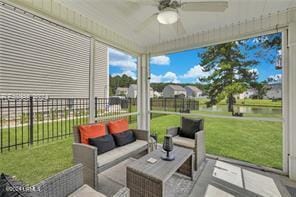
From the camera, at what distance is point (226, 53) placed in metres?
3.66

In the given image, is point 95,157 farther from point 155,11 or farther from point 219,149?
point 219,149

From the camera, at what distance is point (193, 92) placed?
164 inches

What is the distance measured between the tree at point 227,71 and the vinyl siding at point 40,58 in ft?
8.98

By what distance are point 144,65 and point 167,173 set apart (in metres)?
3.48

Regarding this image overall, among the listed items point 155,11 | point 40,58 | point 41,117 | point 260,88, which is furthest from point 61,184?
point 260,88

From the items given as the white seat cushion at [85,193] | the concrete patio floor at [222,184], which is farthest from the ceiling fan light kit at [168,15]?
the concrete patio floor at [222,184]

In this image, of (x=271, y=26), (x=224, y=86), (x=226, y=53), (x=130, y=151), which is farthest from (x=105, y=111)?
(x=271, y=26)

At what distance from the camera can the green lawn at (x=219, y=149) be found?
2457 millimetres

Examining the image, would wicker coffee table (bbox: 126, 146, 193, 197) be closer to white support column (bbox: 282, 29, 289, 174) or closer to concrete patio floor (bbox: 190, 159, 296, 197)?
concrete patio floor (bbox: 190, 159, 296, 197)

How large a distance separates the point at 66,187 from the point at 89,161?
0.80m

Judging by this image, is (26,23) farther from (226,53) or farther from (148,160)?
(226,53)

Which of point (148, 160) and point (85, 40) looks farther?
point (85, 40)

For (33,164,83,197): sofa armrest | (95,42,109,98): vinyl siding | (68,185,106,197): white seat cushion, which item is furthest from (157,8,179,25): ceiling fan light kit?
(68,185,106,197): white seat cushion

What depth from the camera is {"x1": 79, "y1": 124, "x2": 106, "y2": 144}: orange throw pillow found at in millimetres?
2680
